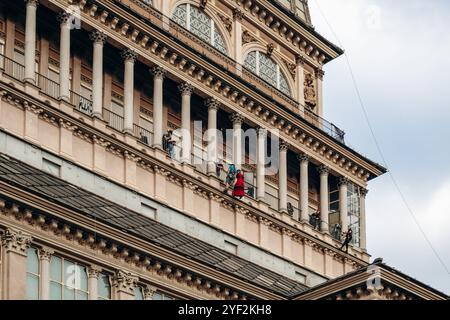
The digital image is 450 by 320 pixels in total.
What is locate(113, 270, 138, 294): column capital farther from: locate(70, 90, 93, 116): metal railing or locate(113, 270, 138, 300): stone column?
locate(70, 90, 93, 116): metal railing

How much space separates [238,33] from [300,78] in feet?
20.8

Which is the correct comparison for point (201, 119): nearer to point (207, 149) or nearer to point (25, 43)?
point (207, 149)

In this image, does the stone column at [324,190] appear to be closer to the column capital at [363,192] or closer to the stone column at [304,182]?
the stone column at [304,182]

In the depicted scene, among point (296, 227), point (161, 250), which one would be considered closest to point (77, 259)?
point (161, 250)

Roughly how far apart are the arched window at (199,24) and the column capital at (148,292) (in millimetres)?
22803

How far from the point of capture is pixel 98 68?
86.6 metres

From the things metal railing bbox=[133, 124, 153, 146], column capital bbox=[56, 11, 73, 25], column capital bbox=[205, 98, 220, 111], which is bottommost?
metal railing bbox=[133, 124, 153, 146]

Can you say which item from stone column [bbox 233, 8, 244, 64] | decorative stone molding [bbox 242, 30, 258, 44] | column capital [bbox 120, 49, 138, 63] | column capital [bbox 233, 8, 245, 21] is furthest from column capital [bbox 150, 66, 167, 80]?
decorative stone molding [bbox 242, 30, 258, 44]

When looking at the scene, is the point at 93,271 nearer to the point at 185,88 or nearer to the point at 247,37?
the point at 185,88

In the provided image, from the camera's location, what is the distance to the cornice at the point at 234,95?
8800 centimetres

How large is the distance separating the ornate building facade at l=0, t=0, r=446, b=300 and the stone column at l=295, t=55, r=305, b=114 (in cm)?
9

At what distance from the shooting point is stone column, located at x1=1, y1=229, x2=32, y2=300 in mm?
68000

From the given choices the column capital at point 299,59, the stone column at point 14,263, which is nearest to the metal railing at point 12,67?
the stone column at point 14,263

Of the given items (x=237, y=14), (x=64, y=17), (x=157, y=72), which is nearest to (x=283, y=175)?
(x=237, y=14)
